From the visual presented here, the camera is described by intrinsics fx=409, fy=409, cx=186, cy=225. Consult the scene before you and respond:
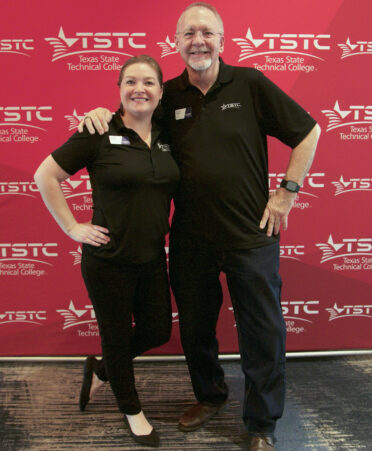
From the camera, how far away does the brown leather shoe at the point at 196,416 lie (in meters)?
2.00

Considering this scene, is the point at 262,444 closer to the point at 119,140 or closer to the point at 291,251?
the point at 291,251

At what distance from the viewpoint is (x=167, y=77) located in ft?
7.74

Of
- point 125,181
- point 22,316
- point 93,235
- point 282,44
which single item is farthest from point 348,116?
point 22,316

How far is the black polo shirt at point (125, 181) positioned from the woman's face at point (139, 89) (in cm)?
9

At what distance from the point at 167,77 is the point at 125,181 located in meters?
1.01

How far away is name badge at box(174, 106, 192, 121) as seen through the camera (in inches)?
68.6

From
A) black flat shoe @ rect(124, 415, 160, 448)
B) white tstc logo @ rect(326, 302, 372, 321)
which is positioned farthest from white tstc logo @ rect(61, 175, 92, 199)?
white tstc logo @ rect(326, 302, 372, 321)

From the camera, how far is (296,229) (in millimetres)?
2539

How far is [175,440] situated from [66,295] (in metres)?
1.13

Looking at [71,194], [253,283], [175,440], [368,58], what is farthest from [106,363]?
[368,58]

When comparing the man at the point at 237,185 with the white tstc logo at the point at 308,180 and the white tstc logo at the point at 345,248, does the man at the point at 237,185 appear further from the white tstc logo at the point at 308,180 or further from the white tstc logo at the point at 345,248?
the white tstc logo at the point at 345,248

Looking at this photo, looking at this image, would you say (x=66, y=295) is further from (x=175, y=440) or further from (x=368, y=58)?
(x=368, y=58)

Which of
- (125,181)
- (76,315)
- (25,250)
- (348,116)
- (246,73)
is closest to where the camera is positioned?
(125,181)

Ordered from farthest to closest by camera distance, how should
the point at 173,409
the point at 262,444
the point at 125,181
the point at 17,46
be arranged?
the point at 17,46
the point at 173,409
the point at 262,444
the point at 125,181
